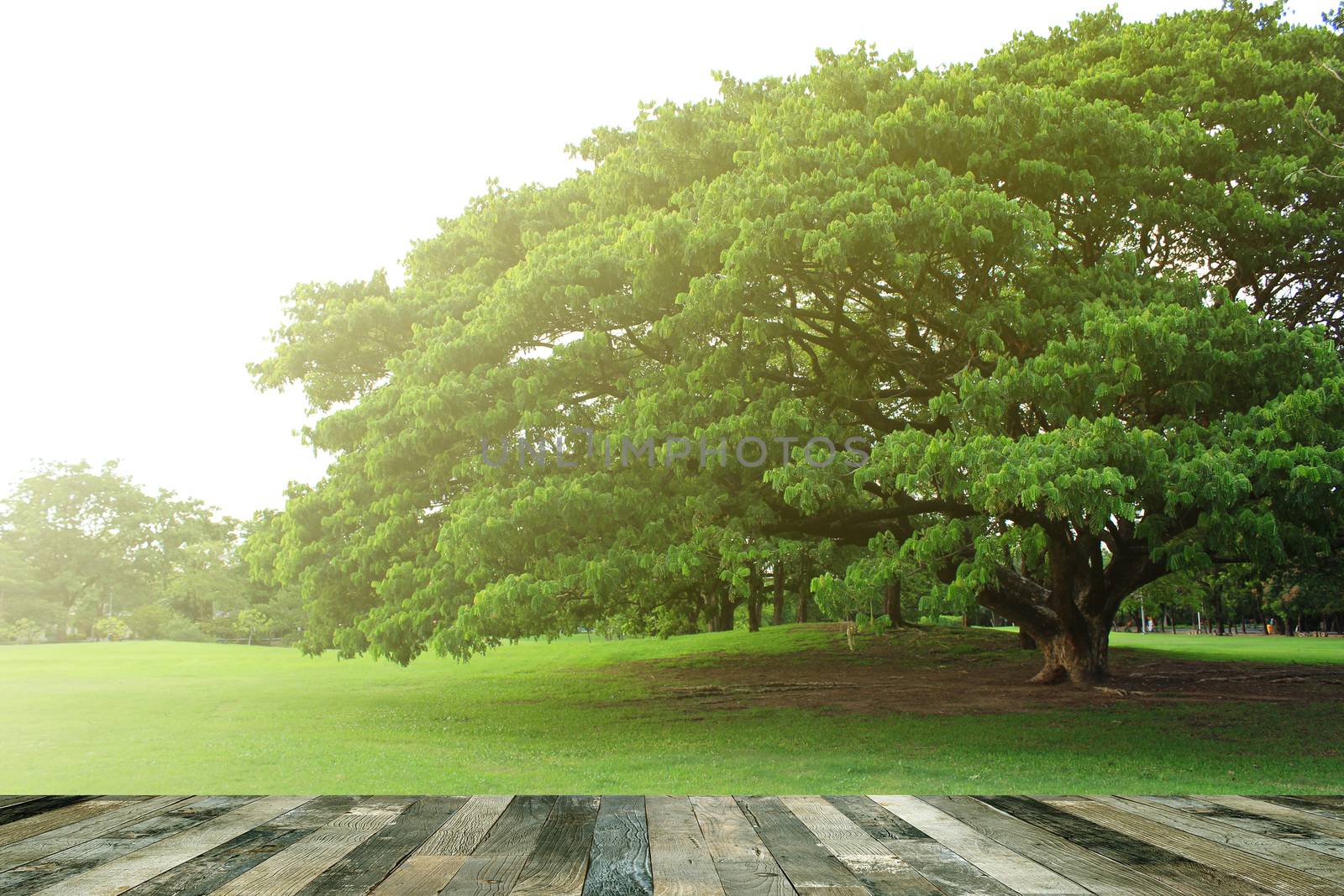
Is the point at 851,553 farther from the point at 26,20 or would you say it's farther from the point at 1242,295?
the point at 26,20

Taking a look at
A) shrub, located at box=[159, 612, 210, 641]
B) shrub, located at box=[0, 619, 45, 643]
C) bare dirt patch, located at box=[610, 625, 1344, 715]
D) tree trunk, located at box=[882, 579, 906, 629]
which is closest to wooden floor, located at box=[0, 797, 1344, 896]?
bare dirt patch, located at box=[610, 625, 1344, 715]

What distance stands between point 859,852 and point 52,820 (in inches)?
109

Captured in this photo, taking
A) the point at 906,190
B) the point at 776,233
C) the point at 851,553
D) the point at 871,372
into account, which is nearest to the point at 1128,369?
the point at 906,190

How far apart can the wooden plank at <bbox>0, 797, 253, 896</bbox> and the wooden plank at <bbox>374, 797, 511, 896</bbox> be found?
0.89 m

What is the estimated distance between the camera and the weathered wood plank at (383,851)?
2.32 metres

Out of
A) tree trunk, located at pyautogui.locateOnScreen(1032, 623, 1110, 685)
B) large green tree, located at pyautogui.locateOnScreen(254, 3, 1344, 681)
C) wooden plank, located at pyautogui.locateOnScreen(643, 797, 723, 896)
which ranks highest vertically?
large green tree, located at pyautogui.locateOnScreen(254, 3, 1344, 681)

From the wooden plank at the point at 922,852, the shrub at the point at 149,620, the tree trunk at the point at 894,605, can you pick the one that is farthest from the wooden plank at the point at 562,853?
the shrub at the point at 149,620

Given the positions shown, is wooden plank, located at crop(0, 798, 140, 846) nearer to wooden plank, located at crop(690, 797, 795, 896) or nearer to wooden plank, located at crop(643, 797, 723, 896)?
wooden plank, located at crop(643, 797, 723, 896)

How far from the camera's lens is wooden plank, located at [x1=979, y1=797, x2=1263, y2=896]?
2.33 m

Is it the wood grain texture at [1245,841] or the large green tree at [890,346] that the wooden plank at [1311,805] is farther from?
the large green tree at [890,346]

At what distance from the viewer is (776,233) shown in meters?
8.55

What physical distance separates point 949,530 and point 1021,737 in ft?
13.7

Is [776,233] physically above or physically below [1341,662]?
above

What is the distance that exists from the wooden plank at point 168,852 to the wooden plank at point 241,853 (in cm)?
4
